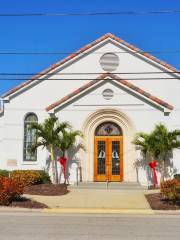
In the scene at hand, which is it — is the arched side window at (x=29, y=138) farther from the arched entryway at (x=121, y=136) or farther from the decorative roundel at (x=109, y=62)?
A: the decorative roundel at (x=109, y=62)

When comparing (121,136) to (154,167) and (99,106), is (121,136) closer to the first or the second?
(99,106)

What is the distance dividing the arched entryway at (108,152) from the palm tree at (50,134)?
2077mm

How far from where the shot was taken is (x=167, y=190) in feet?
61.1

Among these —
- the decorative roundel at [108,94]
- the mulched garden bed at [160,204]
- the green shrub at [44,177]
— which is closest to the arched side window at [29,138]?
the green shrub at [44,177]

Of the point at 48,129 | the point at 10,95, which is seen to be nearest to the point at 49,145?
the point at 48,129

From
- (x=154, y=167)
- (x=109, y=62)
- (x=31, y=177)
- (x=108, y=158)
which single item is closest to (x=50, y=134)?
(x=31, y=177)

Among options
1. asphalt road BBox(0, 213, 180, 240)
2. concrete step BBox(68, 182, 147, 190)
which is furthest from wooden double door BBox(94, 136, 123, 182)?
asphalt road BBox(0, 213, 180, 240)

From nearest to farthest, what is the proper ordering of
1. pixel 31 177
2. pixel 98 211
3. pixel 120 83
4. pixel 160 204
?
pixel 98 211
pixel 160 204
pixel 31 177
pixel 120 83

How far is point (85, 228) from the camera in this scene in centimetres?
1236

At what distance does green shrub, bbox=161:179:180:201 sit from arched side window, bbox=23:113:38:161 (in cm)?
1022

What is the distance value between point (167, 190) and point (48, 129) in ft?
27.8

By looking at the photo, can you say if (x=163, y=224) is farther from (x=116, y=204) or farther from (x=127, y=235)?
(x=116, y=204)

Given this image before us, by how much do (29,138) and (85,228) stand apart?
1557 cm

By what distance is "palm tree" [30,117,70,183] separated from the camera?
24.9 meters
